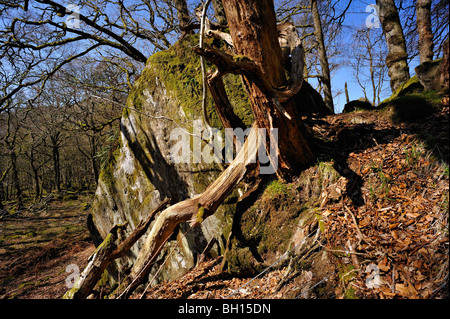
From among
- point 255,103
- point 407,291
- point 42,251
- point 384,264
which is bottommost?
point 42,251

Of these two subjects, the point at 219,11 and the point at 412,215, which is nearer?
the point at 412,215

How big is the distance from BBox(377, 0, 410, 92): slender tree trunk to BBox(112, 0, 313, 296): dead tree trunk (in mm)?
3050

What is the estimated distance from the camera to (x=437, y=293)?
1.35 m

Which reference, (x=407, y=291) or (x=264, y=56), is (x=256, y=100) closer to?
(x=264, y=56)

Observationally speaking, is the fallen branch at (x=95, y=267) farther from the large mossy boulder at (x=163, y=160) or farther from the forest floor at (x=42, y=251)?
the forest floor at (x=42, y=251)

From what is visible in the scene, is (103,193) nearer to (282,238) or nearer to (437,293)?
(282,238)

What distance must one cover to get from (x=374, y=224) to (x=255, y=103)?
174 cm

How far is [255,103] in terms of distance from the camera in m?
2.40

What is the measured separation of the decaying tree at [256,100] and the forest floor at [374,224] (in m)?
0.65

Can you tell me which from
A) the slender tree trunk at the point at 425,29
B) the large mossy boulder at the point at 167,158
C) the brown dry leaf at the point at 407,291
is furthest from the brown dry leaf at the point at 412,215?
the slender tree trunk at the point at 425,29

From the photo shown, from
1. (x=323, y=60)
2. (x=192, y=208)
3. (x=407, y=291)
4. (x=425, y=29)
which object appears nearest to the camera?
(x=407, y=291)

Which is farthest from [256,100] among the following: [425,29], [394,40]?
[394,40]
